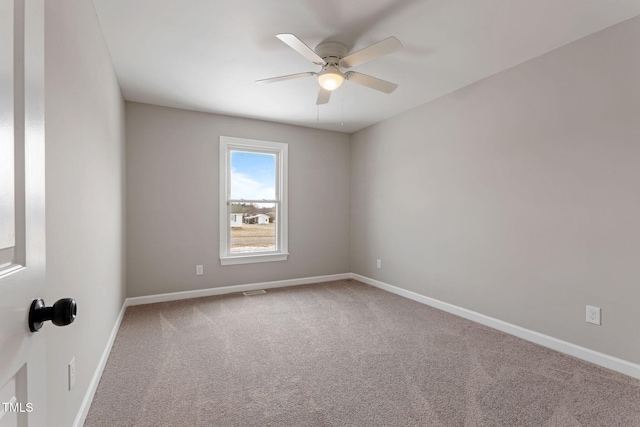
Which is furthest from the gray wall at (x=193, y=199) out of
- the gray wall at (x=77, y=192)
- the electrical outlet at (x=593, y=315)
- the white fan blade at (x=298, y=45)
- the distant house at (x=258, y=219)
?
the electrical outlet at (x=593, y=315)

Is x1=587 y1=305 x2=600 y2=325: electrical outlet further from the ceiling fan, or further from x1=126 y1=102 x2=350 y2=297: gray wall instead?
x1=126 y1=102 x2=350 y2=297: gray wall

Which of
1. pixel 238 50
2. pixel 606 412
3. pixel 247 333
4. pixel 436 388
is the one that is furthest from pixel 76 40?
pixel 606 412

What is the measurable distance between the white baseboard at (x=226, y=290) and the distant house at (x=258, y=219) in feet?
2.95

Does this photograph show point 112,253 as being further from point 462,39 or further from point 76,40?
point 462,39

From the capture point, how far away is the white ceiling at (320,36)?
2076 mm

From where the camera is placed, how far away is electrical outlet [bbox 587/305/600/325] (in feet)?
7.74

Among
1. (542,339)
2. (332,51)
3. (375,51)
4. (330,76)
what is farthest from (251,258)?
(542,339)

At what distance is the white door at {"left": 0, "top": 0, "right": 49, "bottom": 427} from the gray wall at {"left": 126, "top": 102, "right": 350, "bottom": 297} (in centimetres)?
345

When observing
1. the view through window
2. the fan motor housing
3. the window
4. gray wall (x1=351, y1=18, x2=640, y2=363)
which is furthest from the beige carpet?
the fan motor housing

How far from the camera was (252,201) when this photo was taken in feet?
15.0

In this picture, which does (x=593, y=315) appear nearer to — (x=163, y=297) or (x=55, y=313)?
(x=55, y=313)

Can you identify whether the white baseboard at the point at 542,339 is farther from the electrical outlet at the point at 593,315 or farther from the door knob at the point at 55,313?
the door knob at the point at 55,313

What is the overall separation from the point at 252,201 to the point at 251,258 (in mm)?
828

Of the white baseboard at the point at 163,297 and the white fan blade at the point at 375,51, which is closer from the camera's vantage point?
the white baseboard at the point at 163,297
